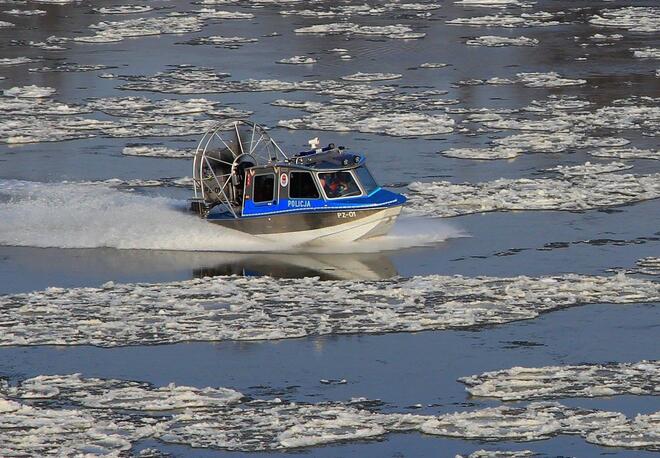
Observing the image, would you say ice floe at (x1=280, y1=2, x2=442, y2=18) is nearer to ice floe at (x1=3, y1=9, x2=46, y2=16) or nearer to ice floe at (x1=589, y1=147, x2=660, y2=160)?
ice floe at (x1=3, y1=9, x2=46, y2=16)

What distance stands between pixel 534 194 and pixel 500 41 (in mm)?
26886

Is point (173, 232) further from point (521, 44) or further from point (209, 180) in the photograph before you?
point (521, 44)

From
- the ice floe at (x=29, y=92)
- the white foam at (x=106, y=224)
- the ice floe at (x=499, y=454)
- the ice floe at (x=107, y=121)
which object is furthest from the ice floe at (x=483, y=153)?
the ice floe at (x=499, y=454)

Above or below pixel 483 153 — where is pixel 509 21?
above

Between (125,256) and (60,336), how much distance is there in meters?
6.73

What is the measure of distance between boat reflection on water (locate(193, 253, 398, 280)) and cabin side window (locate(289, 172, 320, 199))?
1.24 metres

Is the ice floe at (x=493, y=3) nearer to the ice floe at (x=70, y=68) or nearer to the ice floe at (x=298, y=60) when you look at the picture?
the ice floe at (x=298, y=60)

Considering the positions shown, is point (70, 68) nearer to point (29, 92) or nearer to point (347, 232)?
point (29, 92)

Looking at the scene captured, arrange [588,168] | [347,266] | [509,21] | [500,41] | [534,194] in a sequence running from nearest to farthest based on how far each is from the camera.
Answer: [347,266] < [534,194] < [588,168] < [500,41] < [509,21]

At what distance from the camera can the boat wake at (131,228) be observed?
36156mm

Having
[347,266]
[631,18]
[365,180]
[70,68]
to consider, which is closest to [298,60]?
[70,68]

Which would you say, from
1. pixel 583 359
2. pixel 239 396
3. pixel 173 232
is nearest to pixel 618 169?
pixel 173 232

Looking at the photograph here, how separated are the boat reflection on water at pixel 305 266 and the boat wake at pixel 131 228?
48 cm

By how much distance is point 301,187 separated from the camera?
35.5 m
